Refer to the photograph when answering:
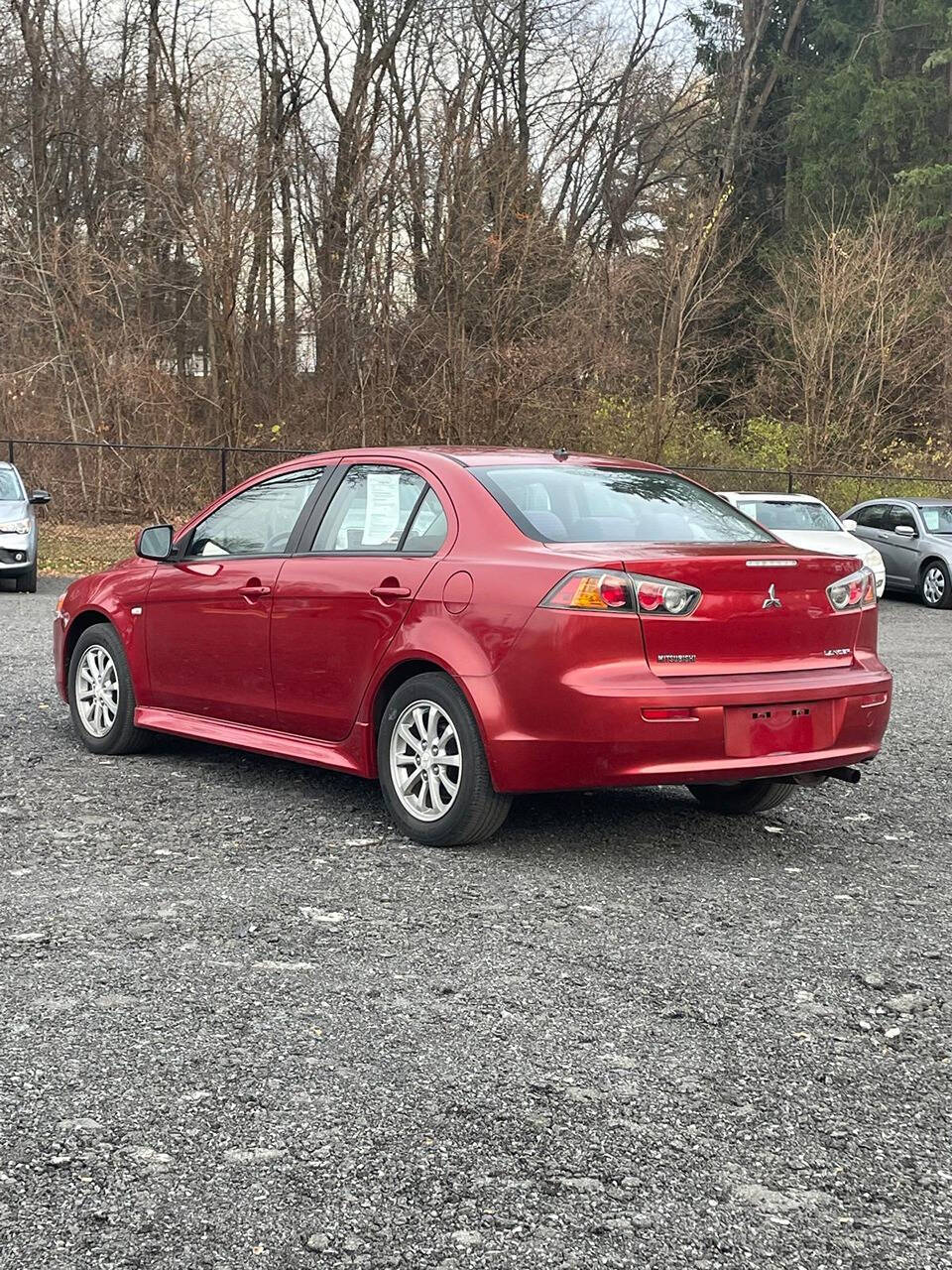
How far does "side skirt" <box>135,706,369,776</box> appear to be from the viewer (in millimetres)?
6289

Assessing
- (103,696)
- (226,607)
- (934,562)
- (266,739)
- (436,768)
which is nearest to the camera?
(436,768)

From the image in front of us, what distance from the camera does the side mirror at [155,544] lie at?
24.5 ft

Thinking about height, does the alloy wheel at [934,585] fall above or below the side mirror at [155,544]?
below

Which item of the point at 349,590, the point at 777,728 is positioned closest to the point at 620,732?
the point at 777,728

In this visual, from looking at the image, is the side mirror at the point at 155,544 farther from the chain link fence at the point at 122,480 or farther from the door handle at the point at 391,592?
the chain link fence at the point at 122,480

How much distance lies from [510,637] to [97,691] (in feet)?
10.3

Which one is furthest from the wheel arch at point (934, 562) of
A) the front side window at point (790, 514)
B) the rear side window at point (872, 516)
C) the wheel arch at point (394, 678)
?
the wheel arch at point (394, 678)

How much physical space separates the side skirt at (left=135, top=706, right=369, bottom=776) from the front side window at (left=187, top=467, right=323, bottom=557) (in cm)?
82

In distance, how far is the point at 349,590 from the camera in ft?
20.7

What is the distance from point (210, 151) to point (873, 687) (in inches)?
863

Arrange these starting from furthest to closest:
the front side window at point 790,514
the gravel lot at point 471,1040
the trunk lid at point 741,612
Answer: the front side window at point 790,514 → the trunk lid at point 741,612 → the gravel lot at point 471,1040

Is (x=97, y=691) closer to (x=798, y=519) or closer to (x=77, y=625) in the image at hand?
→ (x=77, y=625)

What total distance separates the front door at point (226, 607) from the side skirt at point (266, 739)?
1.7 inches

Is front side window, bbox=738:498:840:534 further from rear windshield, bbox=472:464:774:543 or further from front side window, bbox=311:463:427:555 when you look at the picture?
front side window, bbox=311:463:427:555
